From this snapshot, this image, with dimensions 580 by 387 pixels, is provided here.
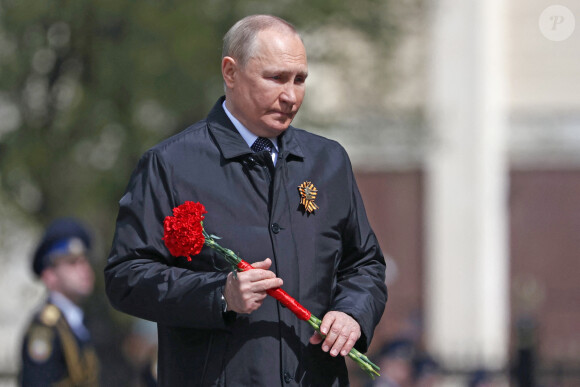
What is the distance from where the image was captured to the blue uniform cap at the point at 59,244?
6391 mm

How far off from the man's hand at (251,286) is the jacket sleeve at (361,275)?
31 cm

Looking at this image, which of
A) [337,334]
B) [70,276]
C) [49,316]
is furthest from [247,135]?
[70,276]

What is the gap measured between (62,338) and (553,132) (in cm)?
1314

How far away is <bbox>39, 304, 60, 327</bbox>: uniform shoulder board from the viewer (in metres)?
5.92

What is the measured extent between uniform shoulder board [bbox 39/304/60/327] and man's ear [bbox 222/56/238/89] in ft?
9.37

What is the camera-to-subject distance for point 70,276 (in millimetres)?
6289

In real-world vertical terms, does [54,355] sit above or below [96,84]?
below

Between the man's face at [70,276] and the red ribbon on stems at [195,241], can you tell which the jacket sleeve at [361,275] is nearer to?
the red ribbon on stems at [195,241]

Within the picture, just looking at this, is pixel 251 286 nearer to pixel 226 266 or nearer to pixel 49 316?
pixel 226 266

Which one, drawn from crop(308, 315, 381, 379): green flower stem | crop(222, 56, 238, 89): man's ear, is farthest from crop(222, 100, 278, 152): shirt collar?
crop(308, 315, 381, 379): green flower stem

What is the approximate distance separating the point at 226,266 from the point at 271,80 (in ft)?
1.80

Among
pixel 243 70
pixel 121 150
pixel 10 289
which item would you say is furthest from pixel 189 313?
pixel 10 289

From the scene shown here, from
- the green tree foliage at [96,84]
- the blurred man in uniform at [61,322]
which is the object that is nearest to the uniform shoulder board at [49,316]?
the blurred man in uniform at [61,322]

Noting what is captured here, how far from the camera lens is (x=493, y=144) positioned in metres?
17.9
